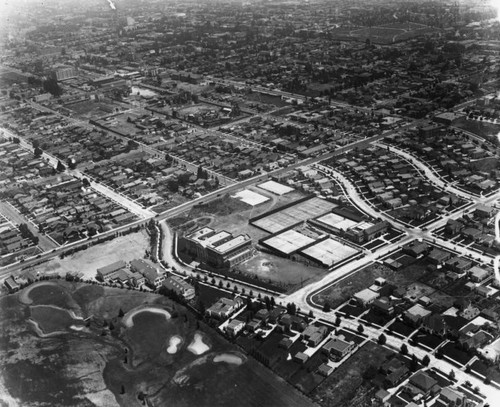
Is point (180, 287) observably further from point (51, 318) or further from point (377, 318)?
point (377, 318)

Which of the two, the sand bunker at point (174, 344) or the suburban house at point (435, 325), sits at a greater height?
the suburban house at point (435, 325)

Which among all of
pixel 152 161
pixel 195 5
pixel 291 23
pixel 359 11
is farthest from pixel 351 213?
pixel 195 5

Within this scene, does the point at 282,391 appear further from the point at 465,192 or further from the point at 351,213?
the point at 465,192

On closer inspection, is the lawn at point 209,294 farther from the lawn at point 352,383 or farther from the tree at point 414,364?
the tree at point 414,364

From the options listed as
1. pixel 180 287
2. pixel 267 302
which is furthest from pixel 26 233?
pixel 267 302

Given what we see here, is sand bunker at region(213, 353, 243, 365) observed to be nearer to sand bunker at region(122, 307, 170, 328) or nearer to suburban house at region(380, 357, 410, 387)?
sand bunker at region(122, 307, 170, 328)

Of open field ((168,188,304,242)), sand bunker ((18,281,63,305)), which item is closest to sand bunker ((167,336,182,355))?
sand bunker ((18,281,63,305))

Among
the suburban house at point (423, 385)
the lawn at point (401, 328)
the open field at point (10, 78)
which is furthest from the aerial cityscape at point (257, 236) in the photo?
the open field at point (10, 78)
